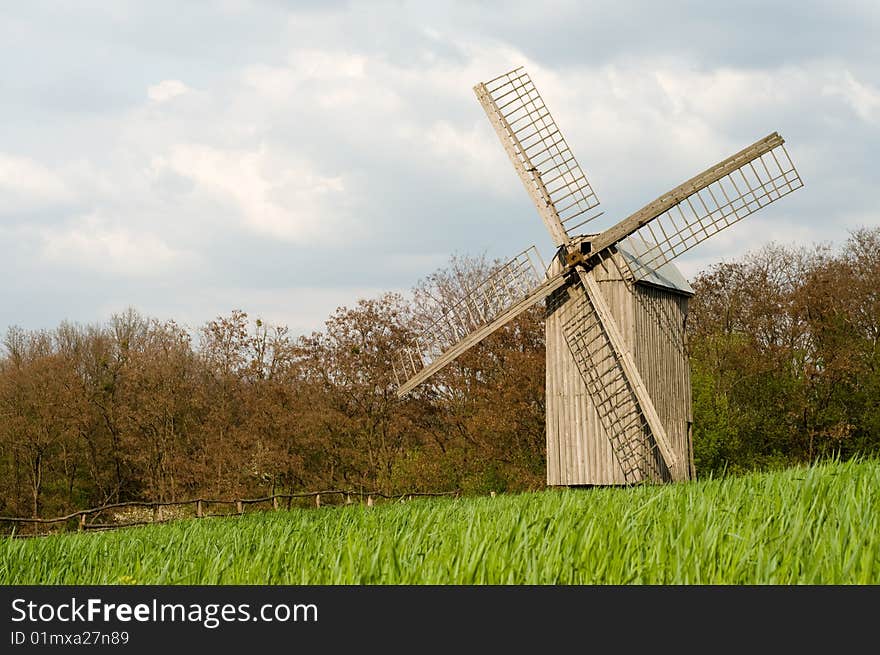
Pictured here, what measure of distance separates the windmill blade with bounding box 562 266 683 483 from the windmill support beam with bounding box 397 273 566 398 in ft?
1.80

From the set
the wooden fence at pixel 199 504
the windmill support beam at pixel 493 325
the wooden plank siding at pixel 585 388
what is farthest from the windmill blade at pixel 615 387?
the wooden fence at pixel 199 504

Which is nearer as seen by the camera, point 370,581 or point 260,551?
point 370,581

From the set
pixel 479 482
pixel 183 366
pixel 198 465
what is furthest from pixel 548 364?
pixel 183 366

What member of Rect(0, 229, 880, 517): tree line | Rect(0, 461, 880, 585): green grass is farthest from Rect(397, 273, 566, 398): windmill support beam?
Rect(0, 461, 880, 585): green grass

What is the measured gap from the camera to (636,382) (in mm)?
15422

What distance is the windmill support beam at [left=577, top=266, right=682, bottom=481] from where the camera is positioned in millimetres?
15273

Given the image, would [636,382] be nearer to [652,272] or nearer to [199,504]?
[652,272]

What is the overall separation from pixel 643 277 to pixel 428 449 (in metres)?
11.0

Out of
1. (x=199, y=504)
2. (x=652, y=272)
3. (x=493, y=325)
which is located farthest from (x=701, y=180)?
(x=199, y=504)

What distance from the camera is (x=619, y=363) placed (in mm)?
15906

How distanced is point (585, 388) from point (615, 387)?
538mm

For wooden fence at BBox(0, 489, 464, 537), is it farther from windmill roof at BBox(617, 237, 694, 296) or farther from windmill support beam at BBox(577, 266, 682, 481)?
windmill roof at BBox(617, 237, 694, 296)

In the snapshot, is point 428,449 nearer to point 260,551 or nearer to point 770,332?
point 770,332
